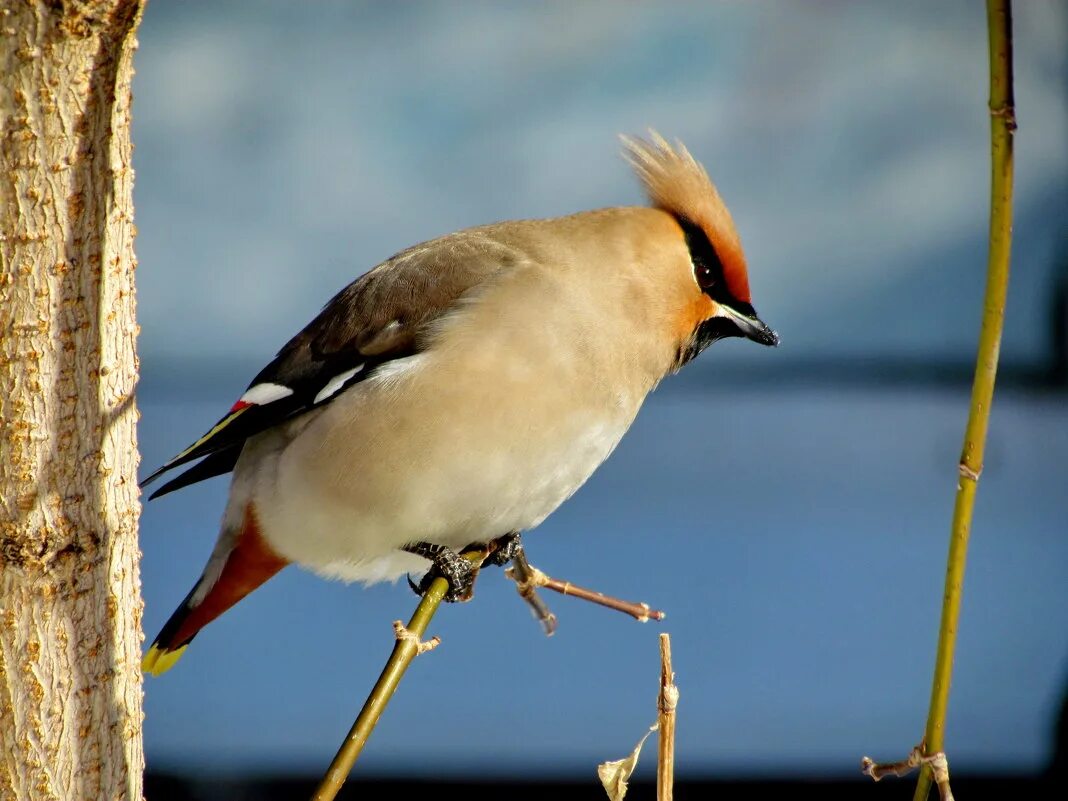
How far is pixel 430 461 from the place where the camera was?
189cm

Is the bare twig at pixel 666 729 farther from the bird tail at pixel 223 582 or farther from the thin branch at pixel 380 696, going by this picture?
the bird tail at pixel 223 582

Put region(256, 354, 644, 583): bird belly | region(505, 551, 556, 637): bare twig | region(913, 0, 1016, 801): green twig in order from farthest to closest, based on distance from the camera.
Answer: region(256, 354, 644, 583): bird belly → region(505, 551, 556, 637): bare twig → region(913, 0, 1016, 801): green twig

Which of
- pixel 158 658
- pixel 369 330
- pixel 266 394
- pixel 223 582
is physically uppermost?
pixel 369 330

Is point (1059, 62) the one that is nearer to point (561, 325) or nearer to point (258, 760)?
point (561, 325)

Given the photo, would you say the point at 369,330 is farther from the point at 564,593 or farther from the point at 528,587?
the point at 564,593

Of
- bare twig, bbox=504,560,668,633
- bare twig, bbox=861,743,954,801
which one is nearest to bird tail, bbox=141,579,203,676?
bare twig, bbox=504,560,668,633

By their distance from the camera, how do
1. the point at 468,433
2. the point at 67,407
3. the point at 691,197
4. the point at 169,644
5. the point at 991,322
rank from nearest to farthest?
the point at 991,322 < the point at 67,407 < the point at 468,433 < the point at 691,197 < the point at 169,644

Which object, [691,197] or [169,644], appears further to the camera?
[169,644]

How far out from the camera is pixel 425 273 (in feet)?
6.71

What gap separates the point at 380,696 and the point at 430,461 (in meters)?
0.76

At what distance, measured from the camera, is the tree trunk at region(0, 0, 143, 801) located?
1.14 meters

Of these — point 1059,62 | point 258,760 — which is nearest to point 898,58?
point 1059,62

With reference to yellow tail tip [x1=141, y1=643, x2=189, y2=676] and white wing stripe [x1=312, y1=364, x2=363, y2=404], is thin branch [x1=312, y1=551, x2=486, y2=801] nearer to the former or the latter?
white wing stripe [x1=312, y1=364, x2=363, y2=404]

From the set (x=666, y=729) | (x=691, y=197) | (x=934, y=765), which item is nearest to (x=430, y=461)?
(x=691, y=197)
